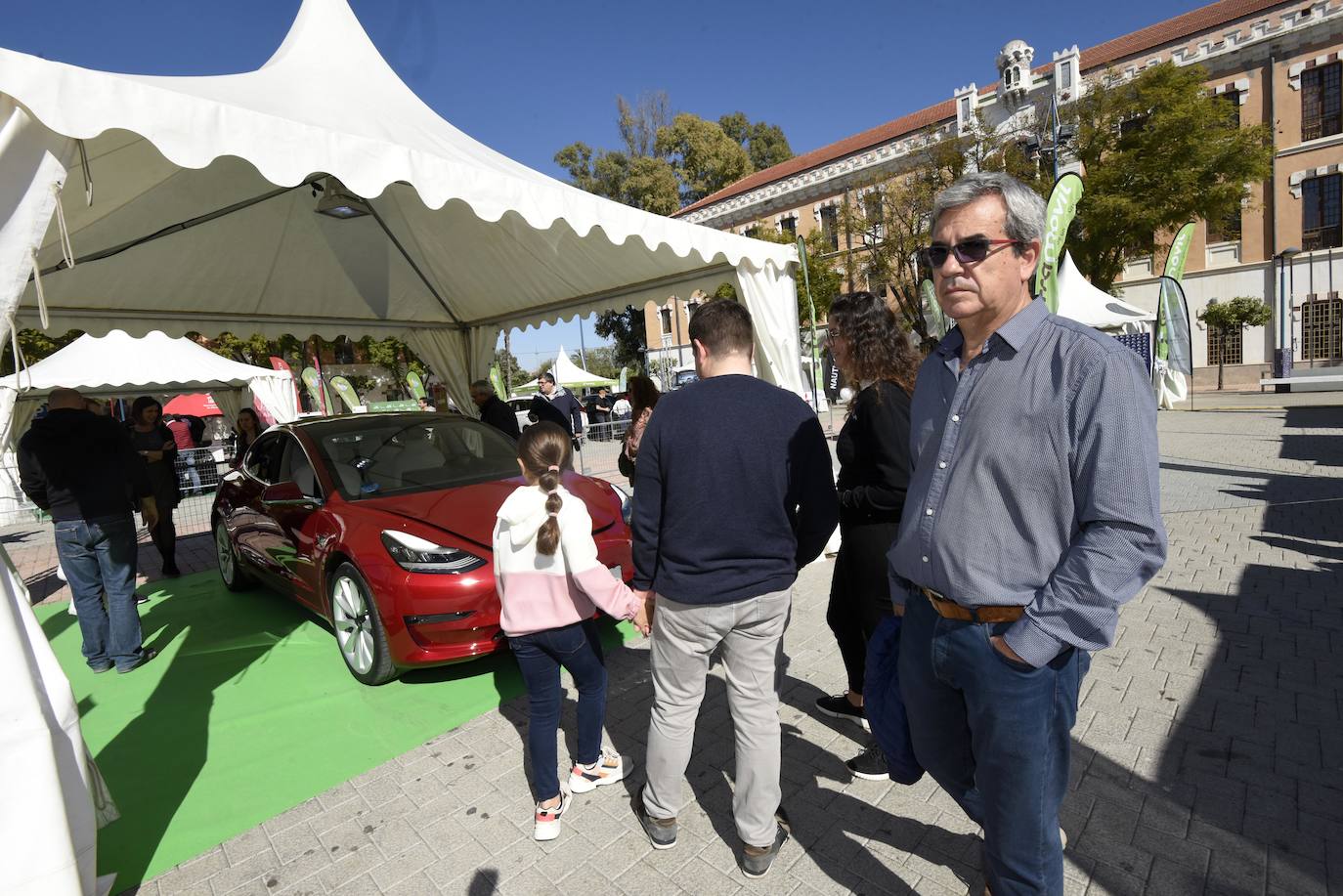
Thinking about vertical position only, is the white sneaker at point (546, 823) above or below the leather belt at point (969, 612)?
below

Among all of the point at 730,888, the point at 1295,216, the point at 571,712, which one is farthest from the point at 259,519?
the point at 1295,216

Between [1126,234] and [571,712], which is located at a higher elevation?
[1126,234]

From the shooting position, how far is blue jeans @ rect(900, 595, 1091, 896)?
1.50 m

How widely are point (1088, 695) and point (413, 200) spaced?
6563 mm

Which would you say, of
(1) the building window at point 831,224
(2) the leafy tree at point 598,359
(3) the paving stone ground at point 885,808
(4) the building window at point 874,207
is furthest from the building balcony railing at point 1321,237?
(2) the leafy tree at point 598,359

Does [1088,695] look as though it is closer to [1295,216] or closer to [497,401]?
[497,401]

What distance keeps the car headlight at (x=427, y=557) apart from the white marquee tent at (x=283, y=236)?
1.51 meters

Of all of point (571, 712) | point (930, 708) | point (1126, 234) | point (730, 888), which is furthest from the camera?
point (1126, 234)

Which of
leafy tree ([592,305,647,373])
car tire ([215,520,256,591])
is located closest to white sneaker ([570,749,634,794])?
car tire ([215,520,256,591])

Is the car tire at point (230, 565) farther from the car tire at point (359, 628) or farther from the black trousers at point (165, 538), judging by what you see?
the car tire at point (359, 628)

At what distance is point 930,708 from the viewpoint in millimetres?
1747

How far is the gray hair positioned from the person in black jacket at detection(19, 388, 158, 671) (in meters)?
5.17

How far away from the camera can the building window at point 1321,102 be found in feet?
79.1

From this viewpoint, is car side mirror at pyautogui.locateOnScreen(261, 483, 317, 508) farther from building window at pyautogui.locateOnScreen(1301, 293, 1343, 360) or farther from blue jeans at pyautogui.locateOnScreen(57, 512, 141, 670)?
building window at pyautogui.locateOnScreen(1301, 293, 1343, 360)
